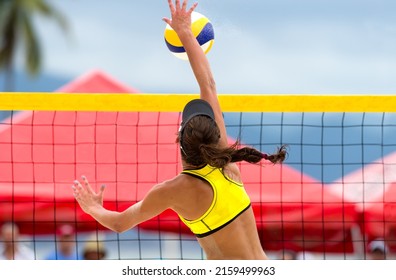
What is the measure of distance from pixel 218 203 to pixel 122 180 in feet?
14.7

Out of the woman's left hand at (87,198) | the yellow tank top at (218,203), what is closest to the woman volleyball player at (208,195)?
the yellow tank top at (218,203)

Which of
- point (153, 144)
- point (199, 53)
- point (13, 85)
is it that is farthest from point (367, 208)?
point (13, 85)

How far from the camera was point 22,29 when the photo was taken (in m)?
37.8

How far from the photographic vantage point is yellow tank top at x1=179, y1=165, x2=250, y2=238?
4.15 metres

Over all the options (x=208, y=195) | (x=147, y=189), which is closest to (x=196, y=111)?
(x=208, y=195)

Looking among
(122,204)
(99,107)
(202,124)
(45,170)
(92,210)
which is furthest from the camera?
(45,170)

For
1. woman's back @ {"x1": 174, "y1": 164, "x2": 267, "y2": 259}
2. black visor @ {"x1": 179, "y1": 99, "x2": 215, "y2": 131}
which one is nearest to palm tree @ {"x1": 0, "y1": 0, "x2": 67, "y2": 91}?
black visor @ {"x1": 179, "y1": 99, "x2": 215, "y2": 131}

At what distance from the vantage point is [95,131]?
8.52 m

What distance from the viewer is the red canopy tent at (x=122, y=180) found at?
26.9 ft

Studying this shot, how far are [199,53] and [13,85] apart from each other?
33.9 meters

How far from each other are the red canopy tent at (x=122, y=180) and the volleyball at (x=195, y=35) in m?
2.74

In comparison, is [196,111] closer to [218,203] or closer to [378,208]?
[218,203]
